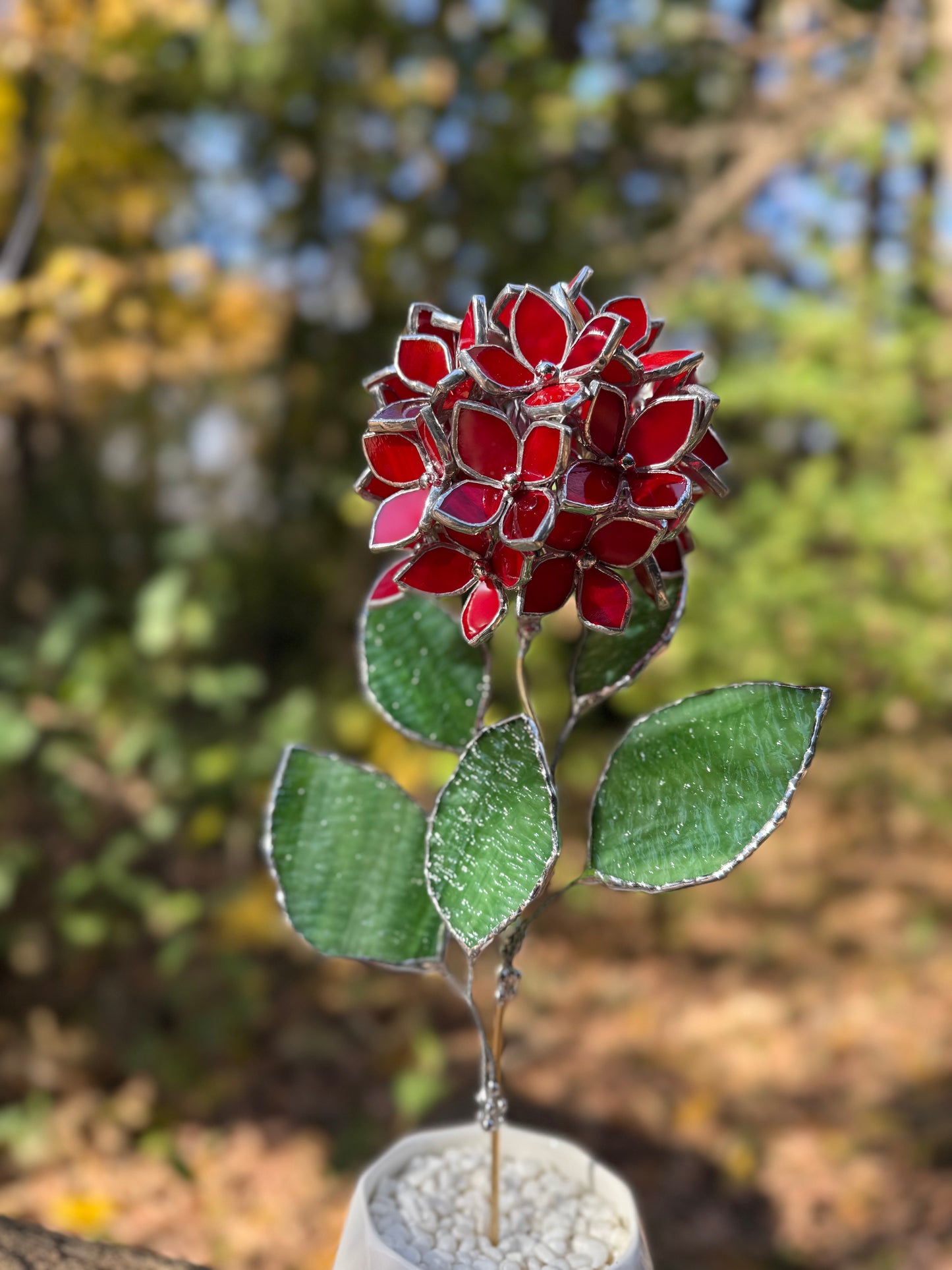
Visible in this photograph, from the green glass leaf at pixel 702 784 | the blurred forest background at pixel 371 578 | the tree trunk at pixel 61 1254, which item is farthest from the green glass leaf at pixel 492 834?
the blurred forest background at pixel 371 578

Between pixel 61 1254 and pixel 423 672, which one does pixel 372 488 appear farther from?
pixel 61 1254

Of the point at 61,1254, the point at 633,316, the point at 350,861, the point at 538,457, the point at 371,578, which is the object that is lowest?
the point at 61,1254

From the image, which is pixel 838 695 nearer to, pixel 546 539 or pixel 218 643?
pixel 218 643

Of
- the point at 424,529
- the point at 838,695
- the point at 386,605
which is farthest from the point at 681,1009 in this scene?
the point at 424,529

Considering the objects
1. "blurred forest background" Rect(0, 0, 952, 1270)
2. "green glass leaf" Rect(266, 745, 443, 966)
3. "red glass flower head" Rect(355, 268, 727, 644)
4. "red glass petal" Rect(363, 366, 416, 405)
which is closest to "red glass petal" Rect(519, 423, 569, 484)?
"red glass flower head" Rect(355, 268, 727, 644)

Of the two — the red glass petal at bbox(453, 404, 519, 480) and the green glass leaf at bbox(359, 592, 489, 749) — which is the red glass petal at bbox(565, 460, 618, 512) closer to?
the red glass petal at bbox(453, 404, 519, 480)

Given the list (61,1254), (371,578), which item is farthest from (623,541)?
(371,578)

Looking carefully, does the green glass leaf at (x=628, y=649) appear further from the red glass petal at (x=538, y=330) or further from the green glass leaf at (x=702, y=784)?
the red glass petal at (x=538, y=330)

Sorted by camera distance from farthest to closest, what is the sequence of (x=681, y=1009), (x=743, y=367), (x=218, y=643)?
(x=218, y=643)
(x=681, y=1009)
(x=743, y=367)
